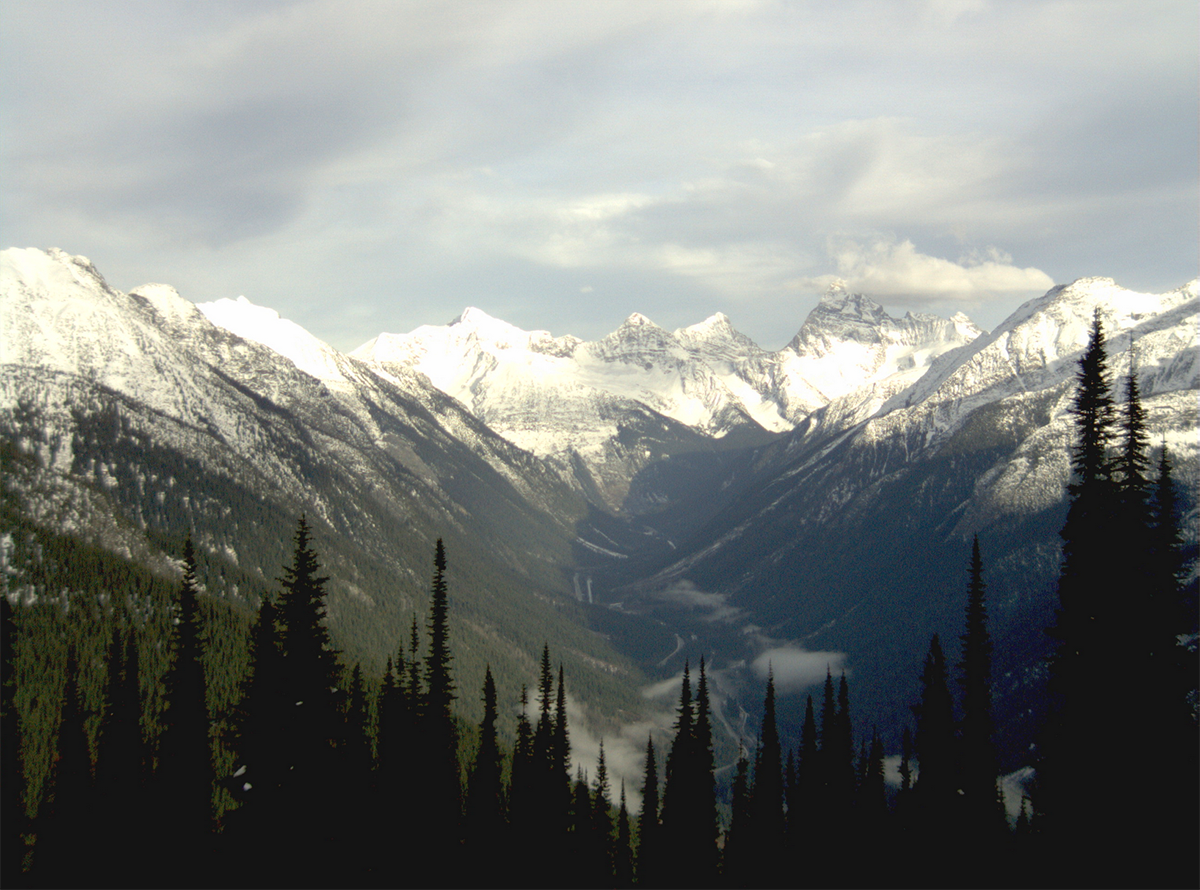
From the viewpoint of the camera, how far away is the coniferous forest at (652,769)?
102ft

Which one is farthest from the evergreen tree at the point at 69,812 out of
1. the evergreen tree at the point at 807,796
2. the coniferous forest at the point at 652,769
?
the evergreen tree at the point at 807,796

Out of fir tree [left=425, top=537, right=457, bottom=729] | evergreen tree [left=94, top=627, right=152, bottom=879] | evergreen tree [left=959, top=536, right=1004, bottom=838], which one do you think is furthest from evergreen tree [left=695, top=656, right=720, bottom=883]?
evergreen tree [left=94, top=627, right=152, bottom=879]

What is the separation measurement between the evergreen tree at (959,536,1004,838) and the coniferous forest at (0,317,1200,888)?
0.48 feet

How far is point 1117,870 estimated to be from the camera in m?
29.1

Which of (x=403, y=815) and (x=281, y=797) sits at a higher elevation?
(x=281, y=797)

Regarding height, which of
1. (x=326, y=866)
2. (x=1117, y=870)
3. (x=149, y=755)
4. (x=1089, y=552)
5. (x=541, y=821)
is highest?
(x=1089, y=552)

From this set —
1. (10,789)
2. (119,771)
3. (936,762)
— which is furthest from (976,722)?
(119,771)

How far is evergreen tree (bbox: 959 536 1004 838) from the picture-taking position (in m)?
53.5

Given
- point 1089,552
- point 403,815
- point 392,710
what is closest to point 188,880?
point 403,815

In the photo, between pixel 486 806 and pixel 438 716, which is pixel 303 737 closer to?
pixel 438 716

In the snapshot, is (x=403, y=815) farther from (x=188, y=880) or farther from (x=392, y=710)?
(x=392, y=710)

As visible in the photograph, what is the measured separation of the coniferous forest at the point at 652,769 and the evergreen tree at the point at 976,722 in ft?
0.48

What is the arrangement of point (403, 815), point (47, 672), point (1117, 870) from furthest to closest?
point (47, 672)
point (403, 815)
point (1117, 870)

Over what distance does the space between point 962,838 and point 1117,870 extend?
92.3ft
